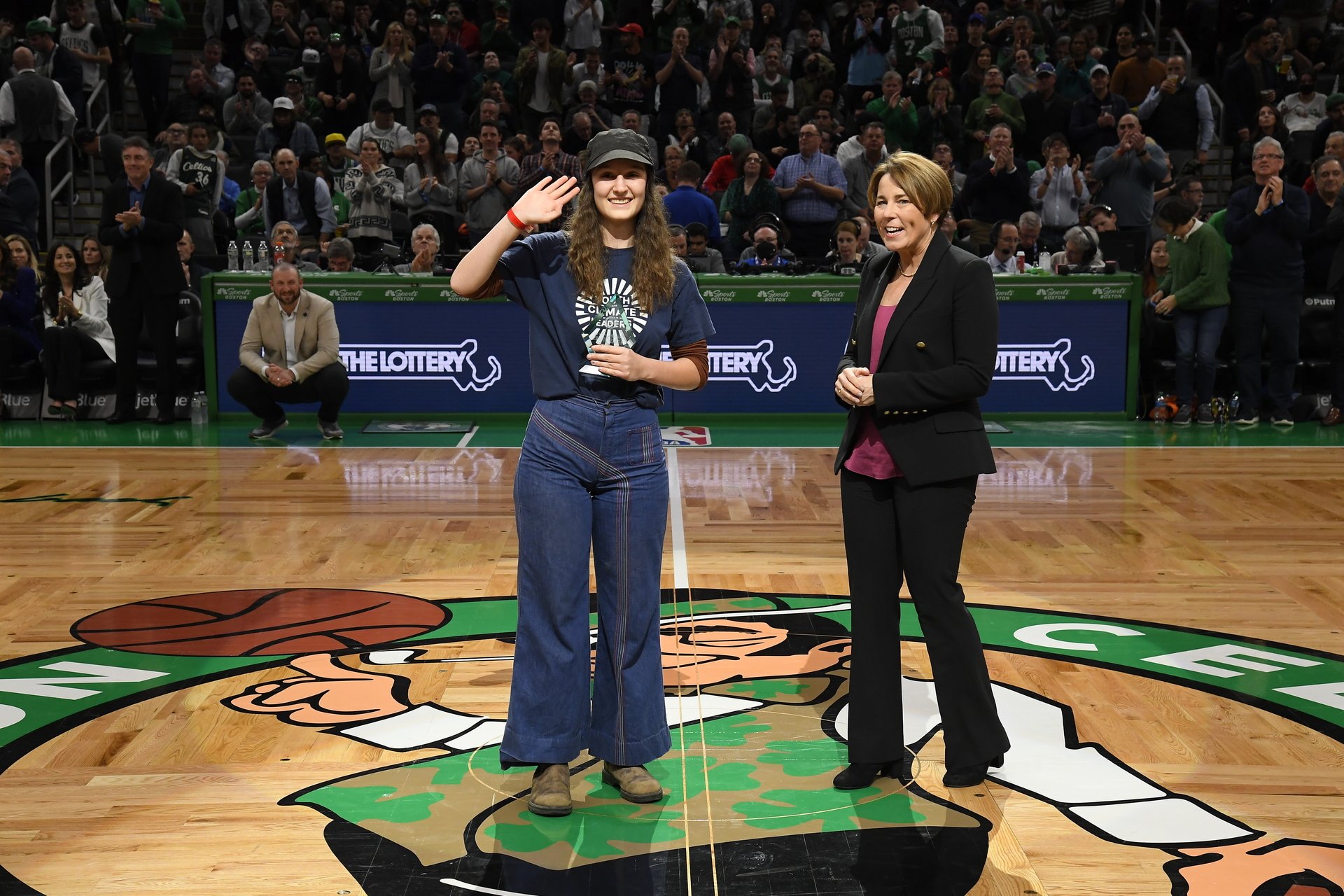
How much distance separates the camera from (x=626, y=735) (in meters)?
3.89

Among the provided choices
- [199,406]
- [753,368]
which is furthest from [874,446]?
[199,406]

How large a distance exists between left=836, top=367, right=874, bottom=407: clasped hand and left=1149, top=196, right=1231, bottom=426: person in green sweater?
8015mm

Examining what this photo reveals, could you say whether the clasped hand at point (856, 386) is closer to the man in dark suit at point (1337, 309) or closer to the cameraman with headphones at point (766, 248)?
the cameraman with headphones at point (766, 248)

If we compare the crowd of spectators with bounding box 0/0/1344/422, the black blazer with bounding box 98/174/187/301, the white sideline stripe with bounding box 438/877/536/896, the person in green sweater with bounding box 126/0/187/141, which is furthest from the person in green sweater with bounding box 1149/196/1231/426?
the person in green sweater with bounding box 126/0/187/141

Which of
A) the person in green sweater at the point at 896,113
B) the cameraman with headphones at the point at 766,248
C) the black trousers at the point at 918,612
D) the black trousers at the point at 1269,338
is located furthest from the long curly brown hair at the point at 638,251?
the person in green sweater at the point at 896,113

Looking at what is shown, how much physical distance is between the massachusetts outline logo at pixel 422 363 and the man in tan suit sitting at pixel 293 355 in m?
0.79

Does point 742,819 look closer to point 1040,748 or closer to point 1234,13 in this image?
point 1040,748

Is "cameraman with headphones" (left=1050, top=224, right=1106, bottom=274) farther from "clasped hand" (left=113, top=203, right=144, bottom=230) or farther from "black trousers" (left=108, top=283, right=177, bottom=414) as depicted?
"clasped hand" (left=113, top=203, right=144, bottom=230)

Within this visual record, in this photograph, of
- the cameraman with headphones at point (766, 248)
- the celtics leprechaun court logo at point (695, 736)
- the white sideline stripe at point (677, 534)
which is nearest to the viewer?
the celtics leprechaun court logo at point (695, 736)

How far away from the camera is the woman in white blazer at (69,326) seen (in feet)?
37.4

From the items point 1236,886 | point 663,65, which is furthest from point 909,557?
point 663,65

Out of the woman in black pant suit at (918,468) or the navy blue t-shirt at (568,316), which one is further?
the woman in black pant suit at (918,468)

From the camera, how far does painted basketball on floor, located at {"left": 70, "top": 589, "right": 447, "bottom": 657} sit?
5.47m

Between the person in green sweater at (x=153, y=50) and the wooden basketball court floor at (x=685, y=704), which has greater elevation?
the person in green sweater at (x=153, y=50)
